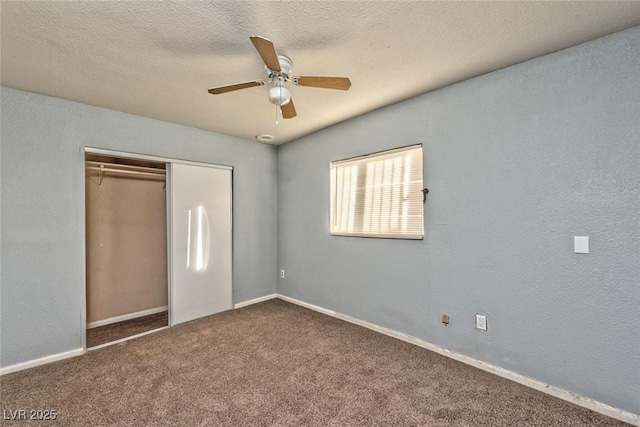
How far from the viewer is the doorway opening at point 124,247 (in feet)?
11.1

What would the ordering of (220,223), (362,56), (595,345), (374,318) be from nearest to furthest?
(595,345), (362,56), (374,318), (220,223)

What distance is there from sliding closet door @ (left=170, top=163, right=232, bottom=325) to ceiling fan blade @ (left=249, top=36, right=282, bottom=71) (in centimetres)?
232

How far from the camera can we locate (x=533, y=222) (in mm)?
2057

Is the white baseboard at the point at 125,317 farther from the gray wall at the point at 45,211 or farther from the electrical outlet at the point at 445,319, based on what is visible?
the electrical outlet at the point at 445,319

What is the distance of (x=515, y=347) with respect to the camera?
212cm

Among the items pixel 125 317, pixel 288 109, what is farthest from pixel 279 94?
pixel 125 317

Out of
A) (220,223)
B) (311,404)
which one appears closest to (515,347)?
(311,404)

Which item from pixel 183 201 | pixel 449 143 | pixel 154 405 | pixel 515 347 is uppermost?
pixel 449 143

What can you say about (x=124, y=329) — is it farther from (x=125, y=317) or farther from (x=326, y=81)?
(x=326, y=81)

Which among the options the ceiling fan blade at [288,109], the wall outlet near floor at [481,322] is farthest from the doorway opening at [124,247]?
the wall outlet near floor at [481,322]

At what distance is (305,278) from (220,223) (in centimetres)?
147

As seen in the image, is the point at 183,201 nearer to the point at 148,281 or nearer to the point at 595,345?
the point at 148,281

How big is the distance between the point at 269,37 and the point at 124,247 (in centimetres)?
344

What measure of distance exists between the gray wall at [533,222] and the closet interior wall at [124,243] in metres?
3.21
